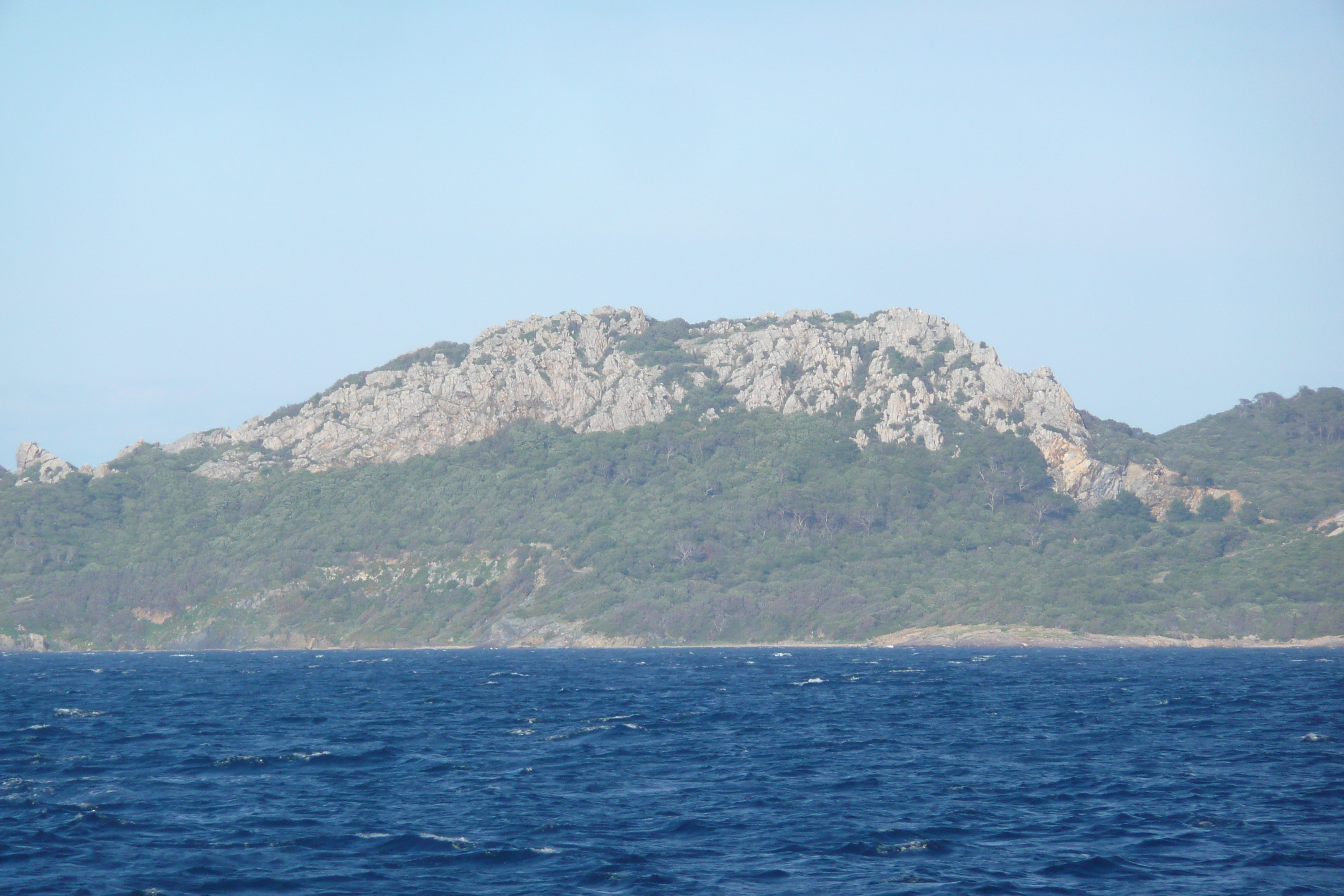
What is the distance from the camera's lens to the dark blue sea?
109ft

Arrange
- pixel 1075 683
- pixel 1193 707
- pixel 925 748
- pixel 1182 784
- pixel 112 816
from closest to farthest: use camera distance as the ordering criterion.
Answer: pixel 112 816 < pixel 1182 784 < pixel 925 748 < pixel 1193 707 < pixel 1075 683

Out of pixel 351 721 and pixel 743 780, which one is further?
pixel 351 721

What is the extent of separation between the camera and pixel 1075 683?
97375 millimetres

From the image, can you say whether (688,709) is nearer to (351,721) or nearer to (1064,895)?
(351,721)

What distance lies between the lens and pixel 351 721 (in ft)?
228

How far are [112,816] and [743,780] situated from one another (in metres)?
23.3

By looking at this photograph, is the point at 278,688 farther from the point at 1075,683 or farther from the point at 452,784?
the point at 1075,683

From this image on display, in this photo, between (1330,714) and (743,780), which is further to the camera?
(1330,714)

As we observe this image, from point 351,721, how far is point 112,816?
2917 cm

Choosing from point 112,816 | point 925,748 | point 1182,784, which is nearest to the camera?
point 112,816

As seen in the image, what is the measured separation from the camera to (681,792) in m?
45.8

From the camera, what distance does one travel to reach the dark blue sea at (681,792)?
1308 inches

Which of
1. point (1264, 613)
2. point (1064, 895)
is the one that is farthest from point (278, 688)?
point (1264, 613)

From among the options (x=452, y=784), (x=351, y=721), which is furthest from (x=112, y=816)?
(x=351, y=721)
